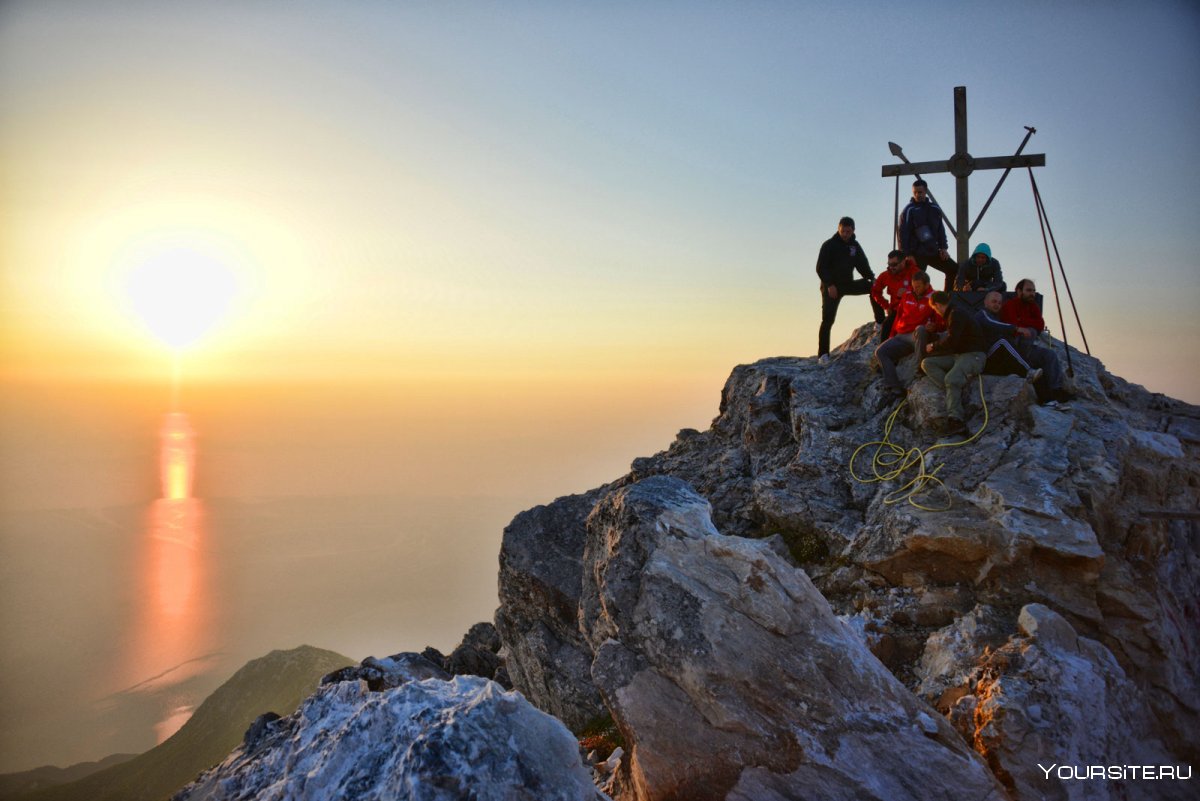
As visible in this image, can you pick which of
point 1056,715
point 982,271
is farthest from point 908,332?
point 1056,715

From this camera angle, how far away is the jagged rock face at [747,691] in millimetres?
8250

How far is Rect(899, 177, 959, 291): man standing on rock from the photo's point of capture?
2012cm

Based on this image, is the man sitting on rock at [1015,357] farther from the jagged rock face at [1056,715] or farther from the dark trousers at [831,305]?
the jagged rock face at [1056,715]

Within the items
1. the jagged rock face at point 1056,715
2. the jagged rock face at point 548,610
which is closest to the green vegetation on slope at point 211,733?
the jagged rock face at point 548,610

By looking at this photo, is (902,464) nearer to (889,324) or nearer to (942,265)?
(889,324)

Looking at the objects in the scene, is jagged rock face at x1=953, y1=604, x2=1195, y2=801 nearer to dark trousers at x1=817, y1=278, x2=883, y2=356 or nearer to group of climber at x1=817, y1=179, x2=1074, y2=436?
group of climber at x1=817, y1=179, x2=1074, y2=436

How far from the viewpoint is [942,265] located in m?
20.6

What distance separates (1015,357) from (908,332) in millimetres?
2447

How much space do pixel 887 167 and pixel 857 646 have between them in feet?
55.3

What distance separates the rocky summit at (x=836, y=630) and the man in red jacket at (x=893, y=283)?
4.23ft

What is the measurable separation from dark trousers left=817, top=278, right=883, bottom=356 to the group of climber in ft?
0.10

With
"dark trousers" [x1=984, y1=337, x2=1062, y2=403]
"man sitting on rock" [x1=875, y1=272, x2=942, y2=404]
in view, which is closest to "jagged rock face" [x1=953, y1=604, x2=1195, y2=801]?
"dark trousers" [x1=984, y1=337, x2=1062, y2=403]

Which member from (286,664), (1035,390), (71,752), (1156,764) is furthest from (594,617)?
(71,752)

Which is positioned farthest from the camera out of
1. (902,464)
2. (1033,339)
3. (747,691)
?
(1033,339)
